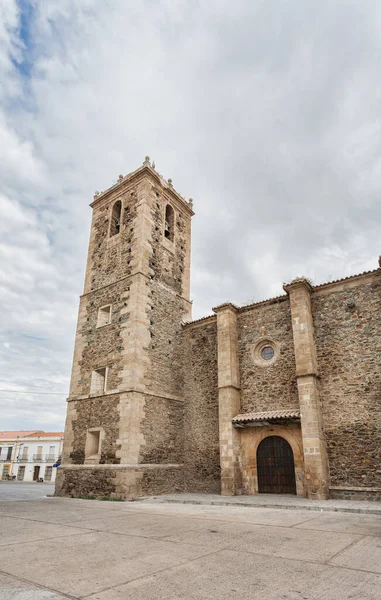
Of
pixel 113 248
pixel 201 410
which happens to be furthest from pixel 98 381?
pixel 113 248

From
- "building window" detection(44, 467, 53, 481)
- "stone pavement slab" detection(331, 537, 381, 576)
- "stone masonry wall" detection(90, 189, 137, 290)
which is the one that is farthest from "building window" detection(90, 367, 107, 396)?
"building window" detection(44, 467, 53, 481)

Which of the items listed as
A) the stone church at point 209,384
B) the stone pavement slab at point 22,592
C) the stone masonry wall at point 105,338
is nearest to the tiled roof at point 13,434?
the stone masonry wall at point 105,338

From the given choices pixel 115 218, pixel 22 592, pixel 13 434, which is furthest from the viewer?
pixel 13 434

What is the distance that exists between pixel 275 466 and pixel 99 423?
5920 mm

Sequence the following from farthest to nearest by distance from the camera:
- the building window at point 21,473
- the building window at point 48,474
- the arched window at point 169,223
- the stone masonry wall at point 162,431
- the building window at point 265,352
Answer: the building window at point 21,473 → the building window at point 48,474 → the arched window at point 169,223 → the building window at point 265,352 → the stone masonry wall at point 162,431

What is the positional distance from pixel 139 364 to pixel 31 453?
34.2 metres

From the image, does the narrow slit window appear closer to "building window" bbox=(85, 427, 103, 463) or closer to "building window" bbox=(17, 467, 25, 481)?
→ "building window" bbox=(85, 427, 103, 463)

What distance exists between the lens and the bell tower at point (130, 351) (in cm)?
1230

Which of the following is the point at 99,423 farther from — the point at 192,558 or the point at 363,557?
the point at 363,557

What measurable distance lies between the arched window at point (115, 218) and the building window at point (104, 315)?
3.57 m

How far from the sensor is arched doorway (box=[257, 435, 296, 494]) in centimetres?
1163

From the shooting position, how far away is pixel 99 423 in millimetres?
12992

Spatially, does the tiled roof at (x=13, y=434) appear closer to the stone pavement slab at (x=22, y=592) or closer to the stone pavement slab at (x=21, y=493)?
the stone pavement slab at (x=21, y=493)

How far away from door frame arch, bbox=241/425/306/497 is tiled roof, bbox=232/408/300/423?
0.48 m
